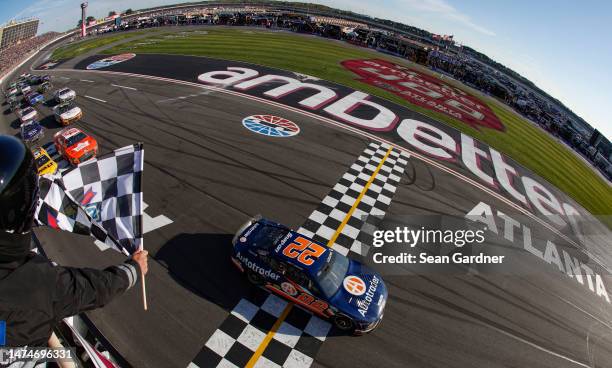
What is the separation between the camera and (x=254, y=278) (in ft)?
26.9

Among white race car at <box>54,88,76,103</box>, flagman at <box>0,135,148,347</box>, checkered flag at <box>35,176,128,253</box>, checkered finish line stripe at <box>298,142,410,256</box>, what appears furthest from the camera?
white race car at <box>54,88,76,103</box>

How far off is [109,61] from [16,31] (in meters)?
73.5

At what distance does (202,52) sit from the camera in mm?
30328

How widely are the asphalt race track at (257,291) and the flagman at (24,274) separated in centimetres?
579

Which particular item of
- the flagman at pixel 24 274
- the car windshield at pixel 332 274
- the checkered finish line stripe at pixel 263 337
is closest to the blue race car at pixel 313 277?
the car windshield at pixel 332 274

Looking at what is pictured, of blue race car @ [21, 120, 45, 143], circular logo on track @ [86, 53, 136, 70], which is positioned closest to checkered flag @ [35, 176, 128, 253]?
blue race car @ [21, 120, 45, 143]

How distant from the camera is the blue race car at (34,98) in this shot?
63.9 ft

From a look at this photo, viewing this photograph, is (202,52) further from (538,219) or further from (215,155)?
(538,219)

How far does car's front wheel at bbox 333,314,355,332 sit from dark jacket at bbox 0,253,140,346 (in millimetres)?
6163

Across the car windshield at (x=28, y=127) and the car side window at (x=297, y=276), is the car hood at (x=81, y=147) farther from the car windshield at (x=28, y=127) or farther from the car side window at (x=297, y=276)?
the car side window at (x=297, y=276)

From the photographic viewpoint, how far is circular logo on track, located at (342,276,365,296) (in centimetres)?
764

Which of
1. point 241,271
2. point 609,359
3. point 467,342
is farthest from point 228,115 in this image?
point 609,359

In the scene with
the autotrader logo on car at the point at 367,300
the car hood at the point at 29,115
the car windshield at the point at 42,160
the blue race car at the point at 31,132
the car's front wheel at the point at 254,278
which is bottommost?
the car hood at the point at 29,115

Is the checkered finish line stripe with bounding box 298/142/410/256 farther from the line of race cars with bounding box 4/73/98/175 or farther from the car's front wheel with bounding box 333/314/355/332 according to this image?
the line of race cars with bounding box 4/73/98/175
